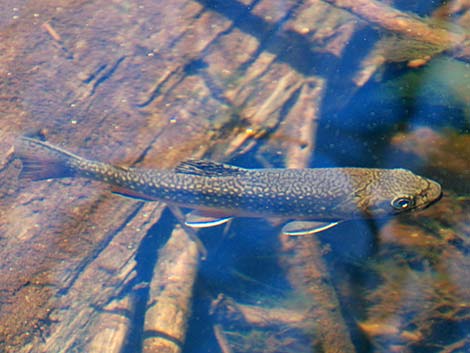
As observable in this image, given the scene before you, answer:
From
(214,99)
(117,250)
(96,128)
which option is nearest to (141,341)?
(117,250)

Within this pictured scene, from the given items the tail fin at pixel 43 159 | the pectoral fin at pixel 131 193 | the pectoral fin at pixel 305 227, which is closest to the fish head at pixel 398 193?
the pectoral fin at pixel 305 227

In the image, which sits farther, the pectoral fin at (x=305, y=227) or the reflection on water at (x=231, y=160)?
the reflection on water at (x=231, y=160)

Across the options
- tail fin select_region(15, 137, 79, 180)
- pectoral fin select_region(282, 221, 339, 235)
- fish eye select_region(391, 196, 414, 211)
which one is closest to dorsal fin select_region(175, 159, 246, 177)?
pectoral fin select_region(282, 221, 339, 235)

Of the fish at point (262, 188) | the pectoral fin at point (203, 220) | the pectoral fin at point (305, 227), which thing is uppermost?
the fish at point (262, 188)

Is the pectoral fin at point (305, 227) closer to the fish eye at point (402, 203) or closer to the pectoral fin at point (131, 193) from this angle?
the fish eye at point (402, 203)

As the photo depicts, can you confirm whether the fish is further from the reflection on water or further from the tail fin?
the reflection on water

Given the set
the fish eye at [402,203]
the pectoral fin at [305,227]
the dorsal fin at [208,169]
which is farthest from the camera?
the dorsal fin at [208,169]

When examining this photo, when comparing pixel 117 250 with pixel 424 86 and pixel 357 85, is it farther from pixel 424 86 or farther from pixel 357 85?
pixel 424 86

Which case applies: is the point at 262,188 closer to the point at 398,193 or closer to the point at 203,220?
the point at 203,220
